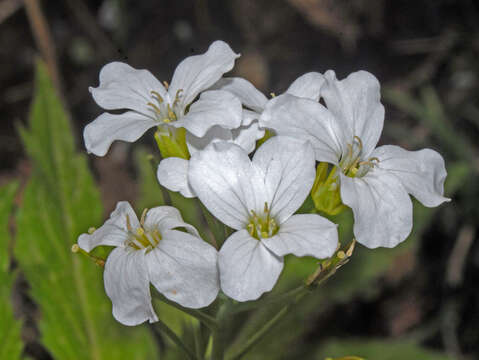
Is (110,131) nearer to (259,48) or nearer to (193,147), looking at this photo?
(193,147)

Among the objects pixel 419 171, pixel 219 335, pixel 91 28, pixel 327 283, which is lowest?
pixel 327 283

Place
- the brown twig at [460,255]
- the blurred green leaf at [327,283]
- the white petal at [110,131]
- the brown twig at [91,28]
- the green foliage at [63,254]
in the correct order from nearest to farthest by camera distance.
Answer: the white petal at [110,131], the green foliage at [63,254], the blurred green leaf at [327,283], the brown twig at [460,255], the brown twig at [91,28]

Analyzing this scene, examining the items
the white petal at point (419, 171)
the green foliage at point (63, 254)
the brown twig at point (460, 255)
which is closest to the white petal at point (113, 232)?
the white petal at point (419, 171)

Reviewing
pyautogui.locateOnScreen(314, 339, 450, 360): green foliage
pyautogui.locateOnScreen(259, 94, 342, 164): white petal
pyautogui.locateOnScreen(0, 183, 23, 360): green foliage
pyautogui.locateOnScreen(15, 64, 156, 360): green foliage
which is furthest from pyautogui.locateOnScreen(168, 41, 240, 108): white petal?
pyautogui.locateOnScreen(314, 339, 450, 360): green foliage

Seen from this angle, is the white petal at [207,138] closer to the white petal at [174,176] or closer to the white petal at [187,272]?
the white petal at [174,176]

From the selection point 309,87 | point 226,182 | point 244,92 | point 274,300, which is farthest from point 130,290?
point 309,87

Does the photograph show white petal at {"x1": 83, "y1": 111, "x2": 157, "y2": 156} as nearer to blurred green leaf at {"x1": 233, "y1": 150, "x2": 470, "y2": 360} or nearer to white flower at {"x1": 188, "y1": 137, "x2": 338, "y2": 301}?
white flower at {"x1": 188, "y1": 137, "x2": 338, "y2": 301}

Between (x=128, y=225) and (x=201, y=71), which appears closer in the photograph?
(x=128, y=225)

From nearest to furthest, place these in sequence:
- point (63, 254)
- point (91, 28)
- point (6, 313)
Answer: point (6, 313) → point (63, 254) → point (91, 28)
